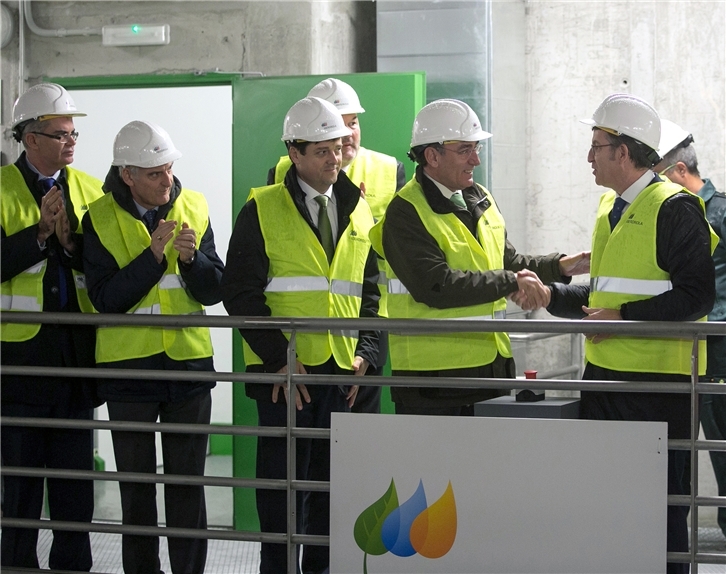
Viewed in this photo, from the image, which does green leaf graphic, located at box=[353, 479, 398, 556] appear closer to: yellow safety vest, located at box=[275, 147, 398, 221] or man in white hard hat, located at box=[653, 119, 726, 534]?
yellow safety vest, located at box=[275, 147, 398, 221]

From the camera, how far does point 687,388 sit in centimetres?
323

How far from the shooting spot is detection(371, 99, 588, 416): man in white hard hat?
3.90 metres

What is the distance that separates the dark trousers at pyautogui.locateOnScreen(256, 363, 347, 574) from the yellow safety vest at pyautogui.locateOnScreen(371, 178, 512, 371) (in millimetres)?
332

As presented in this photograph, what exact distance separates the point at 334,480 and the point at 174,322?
31.4 inches

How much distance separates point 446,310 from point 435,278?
0.16 meters

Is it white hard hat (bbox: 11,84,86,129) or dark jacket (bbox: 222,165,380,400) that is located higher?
white hard hat (bbox: 11,84,86,129)

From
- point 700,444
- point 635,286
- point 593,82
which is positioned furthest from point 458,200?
point 593,82

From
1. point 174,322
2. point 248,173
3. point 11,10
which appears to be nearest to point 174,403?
point 174,322

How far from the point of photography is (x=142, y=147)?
4.07 m

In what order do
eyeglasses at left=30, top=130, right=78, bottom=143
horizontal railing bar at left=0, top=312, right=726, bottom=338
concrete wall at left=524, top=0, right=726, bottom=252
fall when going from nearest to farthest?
horizontal railing bar at left=0, top=312, right=726, bottom=338 → eyeglasses at left=30, top=130, right=78, bottom=143 → concrete wall at left=524, top=0, right=726, bottom=252

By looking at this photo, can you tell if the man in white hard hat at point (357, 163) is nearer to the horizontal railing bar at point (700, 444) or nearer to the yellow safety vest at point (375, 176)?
the yellow safety vest at point (375, 176)

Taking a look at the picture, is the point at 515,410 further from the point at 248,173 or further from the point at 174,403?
the point at 248,173

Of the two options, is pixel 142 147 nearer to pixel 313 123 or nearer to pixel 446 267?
pixel 313 123

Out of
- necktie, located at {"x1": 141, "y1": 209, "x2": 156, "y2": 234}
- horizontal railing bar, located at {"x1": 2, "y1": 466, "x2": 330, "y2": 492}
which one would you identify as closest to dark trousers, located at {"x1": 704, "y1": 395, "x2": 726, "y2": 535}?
horizontal railing bar, located at {"x1": 2, "y1": 466, "x2": 330, "y2": 492}
